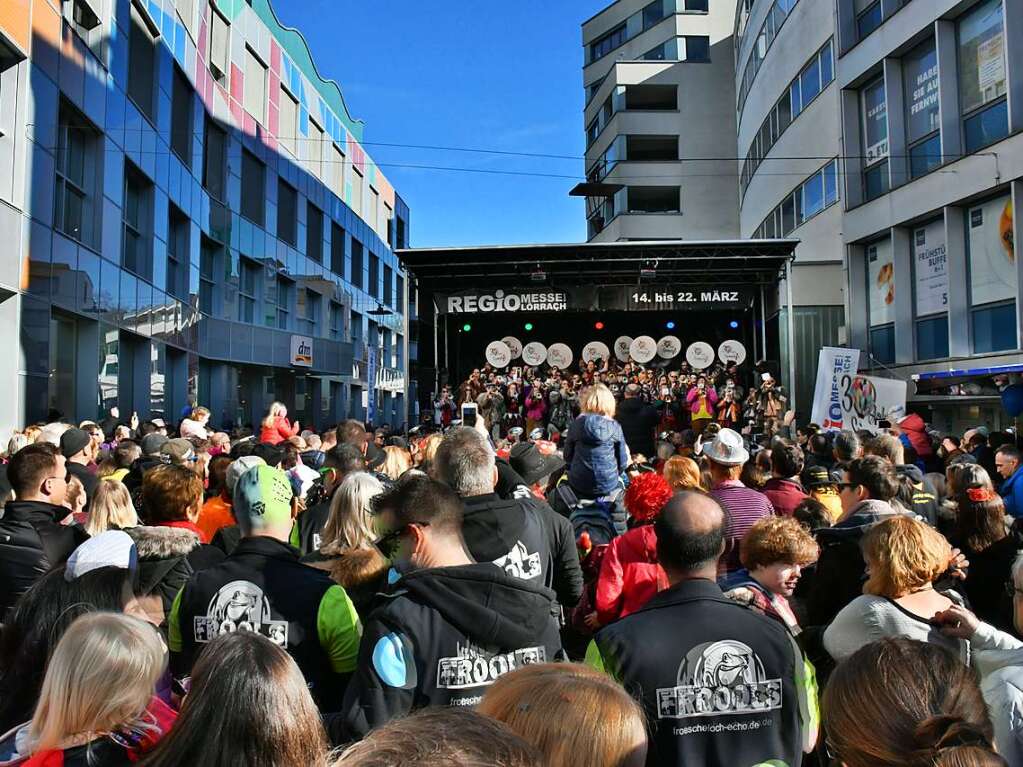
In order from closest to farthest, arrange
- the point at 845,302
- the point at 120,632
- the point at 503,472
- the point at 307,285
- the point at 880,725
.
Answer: the point at 880,725 → the point at 120,632 → the point at 503,472 → the point at 845,302 → the point at 307,285

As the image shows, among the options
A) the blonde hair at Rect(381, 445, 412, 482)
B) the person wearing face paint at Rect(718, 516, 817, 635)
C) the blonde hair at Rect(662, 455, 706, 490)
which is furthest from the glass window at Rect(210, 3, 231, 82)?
the person wearing face paint at Rect(718, 516, 817, 635)

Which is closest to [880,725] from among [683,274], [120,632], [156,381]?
[120,632]

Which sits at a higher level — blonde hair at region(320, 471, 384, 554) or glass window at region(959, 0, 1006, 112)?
glass window at region(959, 0, 1006, 112)

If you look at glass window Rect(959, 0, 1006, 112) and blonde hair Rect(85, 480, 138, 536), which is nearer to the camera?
blonde hair Rect(85, 480, 138, 536)

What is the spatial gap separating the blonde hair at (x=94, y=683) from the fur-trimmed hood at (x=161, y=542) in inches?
53.6

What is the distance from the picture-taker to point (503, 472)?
4852 millimetres

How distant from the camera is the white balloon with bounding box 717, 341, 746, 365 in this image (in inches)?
829

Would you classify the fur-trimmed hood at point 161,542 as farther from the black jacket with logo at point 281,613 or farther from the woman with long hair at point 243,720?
the woman with long hair at point 243,720

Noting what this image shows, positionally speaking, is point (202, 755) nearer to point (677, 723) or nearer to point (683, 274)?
point (677, 723)

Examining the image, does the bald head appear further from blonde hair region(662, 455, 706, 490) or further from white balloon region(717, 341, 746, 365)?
white balloon region(717, 341, 746, 365)

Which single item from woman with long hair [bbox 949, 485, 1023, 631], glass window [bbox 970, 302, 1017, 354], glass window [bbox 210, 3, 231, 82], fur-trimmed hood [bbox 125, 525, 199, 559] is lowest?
woman with long hair [bbox 949, 485, 1023, 631]

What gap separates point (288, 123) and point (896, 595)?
32155mm

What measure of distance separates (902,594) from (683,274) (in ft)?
56.8

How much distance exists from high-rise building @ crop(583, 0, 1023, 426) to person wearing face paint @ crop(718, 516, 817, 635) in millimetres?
12284
